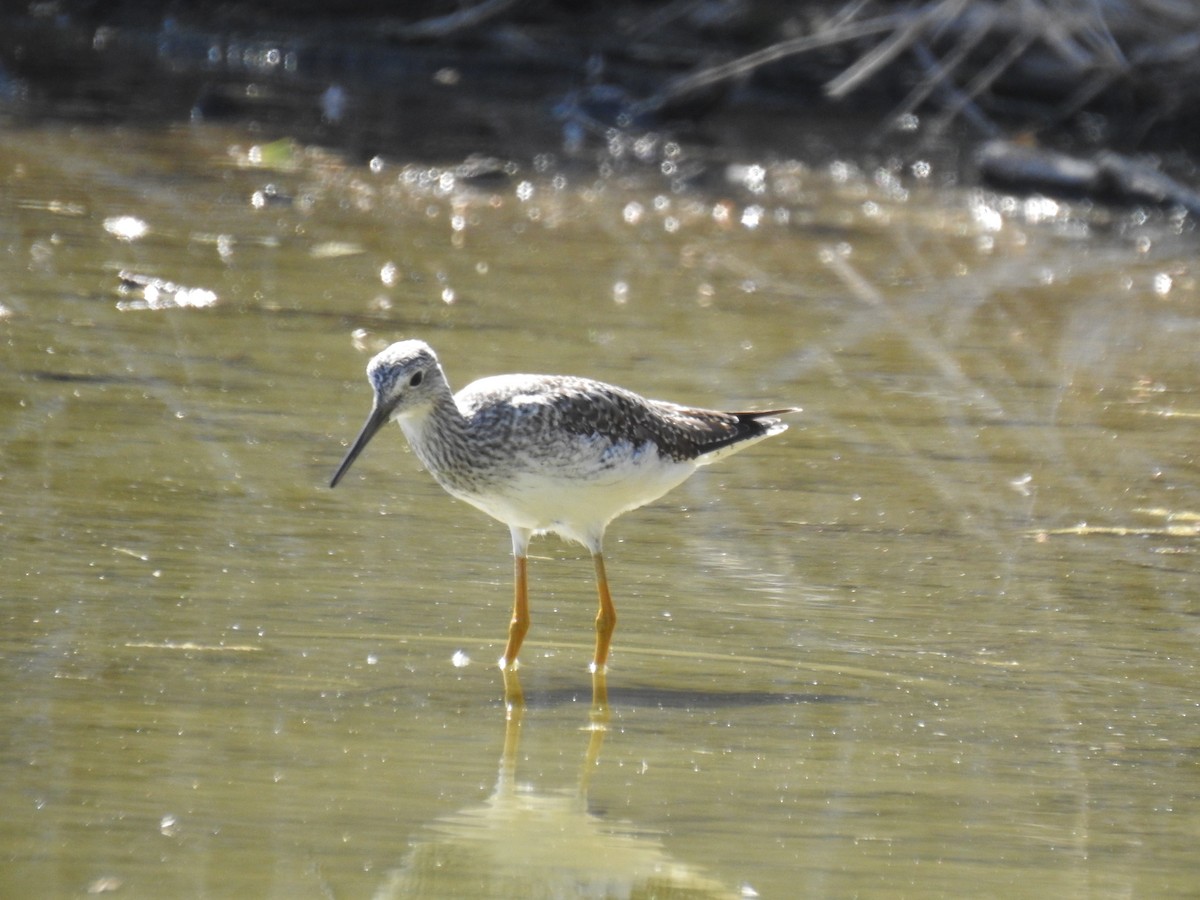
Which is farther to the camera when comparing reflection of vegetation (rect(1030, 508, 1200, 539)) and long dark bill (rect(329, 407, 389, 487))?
reflection of vegetation (rect(1030, 508, 1200, 539))

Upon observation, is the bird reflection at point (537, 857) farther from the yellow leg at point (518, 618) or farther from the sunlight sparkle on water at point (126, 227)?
the sunlight sparkle on water at point (126, 227)

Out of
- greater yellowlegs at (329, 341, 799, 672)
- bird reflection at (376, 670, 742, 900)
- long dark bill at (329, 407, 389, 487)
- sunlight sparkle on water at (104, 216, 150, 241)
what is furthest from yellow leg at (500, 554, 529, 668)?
sunlight sparkle on water at (104, 216, 150, 241)

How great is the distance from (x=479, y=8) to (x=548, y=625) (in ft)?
41.6

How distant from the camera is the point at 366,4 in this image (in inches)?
774

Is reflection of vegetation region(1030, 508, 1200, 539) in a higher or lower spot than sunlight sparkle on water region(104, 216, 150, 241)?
lower

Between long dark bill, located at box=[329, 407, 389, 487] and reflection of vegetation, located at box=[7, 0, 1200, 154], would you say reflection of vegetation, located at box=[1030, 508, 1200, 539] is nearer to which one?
long dark bill, located at box=[329, 407, 389, 487]

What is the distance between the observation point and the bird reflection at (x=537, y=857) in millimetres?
4195

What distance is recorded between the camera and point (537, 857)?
14.4 ft

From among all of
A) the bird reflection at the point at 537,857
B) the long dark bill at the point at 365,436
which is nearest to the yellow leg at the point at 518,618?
the long dark bill at the point at 365,436

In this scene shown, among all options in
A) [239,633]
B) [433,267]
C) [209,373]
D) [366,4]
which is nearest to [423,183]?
[433,267]

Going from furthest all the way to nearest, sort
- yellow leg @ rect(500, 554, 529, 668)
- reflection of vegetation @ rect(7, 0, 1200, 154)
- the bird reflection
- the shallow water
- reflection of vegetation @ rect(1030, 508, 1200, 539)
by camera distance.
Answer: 1. reflection of vegetation @ rect(7, 0, 1200, 154)
2. reflection of vegetation @ rect(1030, 508, 1200, 539)
3. yellow leg @ rect(500, 554, 529, 668)
4. the shallow water
5. the bird reflection

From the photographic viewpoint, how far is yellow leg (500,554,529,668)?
5.83 metres

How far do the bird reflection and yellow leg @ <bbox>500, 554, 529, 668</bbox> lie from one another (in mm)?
995

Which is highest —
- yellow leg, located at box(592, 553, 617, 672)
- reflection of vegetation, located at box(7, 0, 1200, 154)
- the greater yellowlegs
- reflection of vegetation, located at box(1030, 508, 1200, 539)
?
reflection of vegetation, located at box(7, 0, 1200, 154)
